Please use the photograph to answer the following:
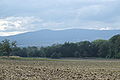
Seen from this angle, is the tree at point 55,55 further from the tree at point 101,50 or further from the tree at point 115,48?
the tree at point 115,48

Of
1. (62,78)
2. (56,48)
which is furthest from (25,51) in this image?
(62,78)

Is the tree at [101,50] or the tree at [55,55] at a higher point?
the tree at [101,50]

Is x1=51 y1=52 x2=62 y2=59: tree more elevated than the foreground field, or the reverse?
x1=51 y1=52 x2=62 y2=59: tree

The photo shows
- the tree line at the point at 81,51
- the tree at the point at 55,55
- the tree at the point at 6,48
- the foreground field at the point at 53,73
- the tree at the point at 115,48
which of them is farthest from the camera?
the tree at the point at 55,55

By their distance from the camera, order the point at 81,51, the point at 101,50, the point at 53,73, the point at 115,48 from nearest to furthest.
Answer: the point at 53,73
the point at 115,48
the point at 101,50
the point at 81,51

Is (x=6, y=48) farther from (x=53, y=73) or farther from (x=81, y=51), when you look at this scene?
(x=53, y=73)

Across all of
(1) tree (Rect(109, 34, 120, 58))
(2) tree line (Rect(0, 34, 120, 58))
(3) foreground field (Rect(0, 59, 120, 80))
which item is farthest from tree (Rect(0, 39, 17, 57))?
(3) foreground field (Rect(0, 59, 120, 80))

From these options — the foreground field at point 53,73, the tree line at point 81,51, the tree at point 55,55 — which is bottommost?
the foreground field at point 53,73

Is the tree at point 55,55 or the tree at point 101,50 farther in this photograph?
the tree at point 101,50

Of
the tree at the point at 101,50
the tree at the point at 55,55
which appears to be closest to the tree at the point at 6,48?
the tree at the point at 55,55

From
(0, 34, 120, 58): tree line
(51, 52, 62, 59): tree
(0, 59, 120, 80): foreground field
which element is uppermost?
(0, 34, 120, 58): tree line

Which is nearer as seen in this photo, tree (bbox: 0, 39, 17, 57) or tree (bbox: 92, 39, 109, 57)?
tree (bbox: 0, 39, 17, 57)

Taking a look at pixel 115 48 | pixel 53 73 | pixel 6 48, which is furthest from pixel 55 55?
pixel 53 73

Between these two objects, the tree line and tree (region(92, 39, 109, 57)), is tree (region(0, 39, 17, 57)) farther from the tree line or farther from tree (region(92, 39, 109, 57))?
tree (region(92, 39, 109, 57))
